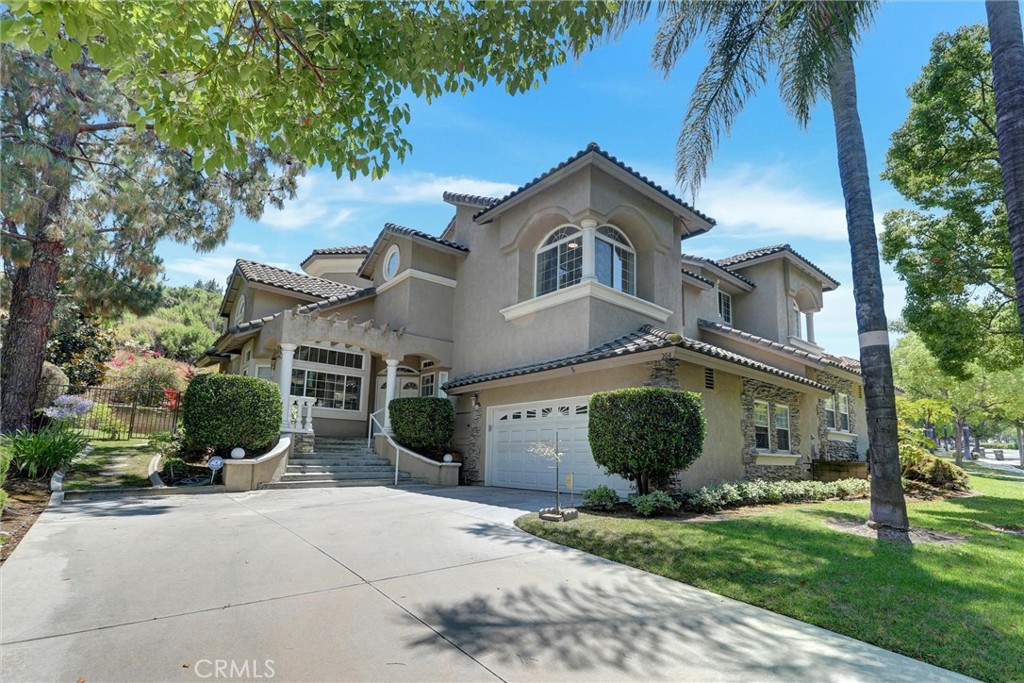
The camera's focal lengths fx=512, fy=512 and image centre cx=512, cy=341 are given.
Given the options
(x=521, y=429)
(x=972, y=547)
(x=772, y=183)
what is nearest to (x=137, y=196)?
(x=521, y=429)

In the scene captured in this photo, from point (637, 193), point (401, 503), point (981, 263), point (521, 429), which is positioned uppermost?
point (637, 193)

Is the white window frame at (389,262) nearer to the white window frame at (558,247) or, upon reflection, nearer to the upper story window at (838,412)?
the white window frame at (558,247)

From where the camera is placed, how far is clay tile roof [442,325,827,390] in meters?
10.6

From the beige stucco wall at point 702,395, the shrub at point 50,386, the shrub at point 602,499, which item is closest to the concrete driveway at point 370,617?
the shrub at point 602,499

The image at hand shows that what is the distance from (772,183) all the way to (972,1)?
4.52m

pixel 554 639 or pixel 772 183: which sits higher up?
pixel 772 183

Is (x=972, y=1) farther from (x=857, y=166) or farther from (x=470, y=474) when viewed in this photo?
(x=470, y=474)

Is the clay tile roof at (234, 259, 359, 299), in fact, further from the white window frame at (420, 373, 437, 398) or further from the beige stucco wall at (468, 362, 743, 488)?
the beige stucco wall at (468, 362, 743, 488)

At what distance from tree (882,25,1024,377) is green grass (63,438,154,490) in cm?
1882

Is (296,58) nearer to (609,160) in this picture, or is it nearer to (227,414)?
(609,160)

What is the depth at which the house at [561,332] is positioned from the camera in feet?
41.9

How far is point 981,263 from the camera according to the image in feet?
40.4

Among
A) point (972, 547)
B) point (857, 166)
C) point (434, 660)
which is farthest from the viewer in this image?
point (857, 166)

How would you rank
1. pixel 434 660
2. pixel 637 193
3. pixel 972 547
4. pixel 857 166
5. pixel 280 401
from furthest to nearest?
pixel 637 193, pixel 280 401, pixel 857 166, pixel 972 547, pixel 434 660
